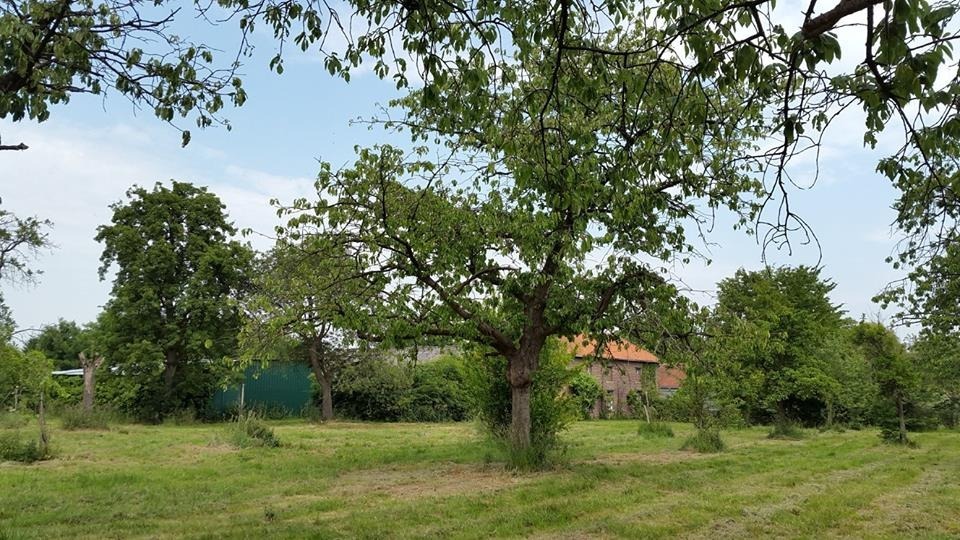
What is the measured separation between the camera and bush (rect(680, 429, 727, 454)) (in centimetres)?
1568

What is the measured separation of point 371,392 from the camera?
30.5m

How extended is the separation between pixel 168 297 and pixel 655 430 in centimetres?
2184

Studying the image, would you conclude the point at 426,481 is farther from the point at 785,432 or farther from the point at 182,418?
the point at 182,418

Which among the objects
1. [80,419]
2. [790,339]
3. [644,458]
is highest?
[790,339]

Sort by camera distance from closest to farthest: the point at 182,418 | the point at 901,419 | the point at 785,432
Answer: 1. the point at 901,419
2. the point at 785,432
3. the point at 182,418

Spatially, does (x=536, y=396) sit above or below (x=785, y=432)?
above

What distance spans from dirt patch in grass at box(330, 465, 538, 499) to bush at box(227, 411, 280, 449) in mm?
4631

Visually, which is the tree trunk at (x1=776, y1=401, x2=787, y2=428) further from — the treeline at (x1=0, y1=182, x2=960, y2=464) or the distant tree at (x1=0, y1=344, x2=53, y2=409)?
the distant tree at (x1=0, y1=344, x2=53, y2=409)

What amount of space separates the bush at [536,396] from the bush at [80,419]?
13521 millimetres

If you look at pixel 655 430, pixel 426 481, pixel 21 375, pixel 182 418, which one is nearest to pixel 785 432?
pixel 655 430

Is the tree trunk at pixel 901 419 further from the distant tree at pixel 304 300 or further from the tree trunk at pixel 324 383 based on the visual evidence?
the tree trunk at pixel 324 383

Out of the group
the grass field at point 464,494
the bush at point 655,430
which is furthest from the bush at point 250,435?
the bush at point 655,430

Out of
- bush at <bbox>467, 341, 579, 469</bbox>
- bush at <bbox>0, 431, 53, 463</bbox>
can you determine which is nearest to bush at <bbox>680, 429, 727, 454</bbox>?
bush at <bbox>467, 341, 579, 469</bbox>

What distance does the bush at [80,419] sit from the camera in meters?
19.4
